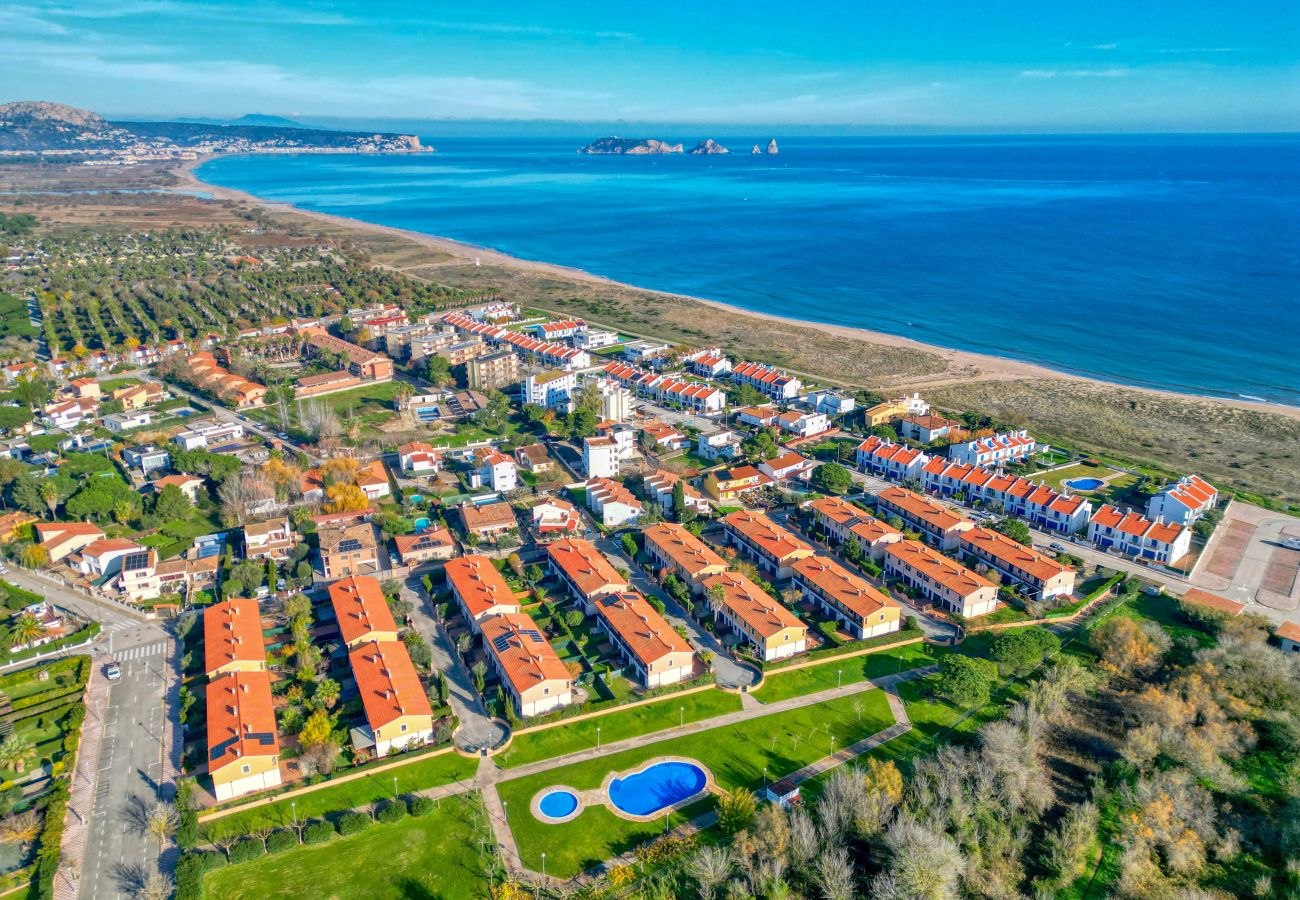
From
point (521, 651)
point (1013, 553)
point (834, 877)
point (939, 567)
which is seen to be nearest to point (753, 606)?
point (939, 567)

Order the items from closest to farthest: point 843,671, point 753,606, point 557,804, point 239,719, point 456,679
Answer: point 557,804, point 239,719, point 456,679, point 843,671, point 753,606

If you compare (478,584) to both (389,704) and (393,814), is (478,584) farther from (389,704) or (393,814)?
(393,814)

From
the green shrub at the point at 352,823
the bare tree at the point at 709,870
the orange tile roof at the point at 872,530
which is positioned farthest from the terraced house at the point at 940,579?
the green shrub at the point at 352,823

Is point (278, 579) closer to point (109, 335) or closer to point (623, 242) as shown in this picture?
point (109, 335)

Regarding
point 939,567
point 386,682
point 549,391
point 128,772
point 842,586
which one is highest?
point 549,391

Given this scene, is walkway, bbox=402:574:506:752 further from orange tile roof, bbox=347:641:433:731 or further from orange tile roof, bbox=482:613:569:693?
orange tile roof, bbox=482:613:569:693

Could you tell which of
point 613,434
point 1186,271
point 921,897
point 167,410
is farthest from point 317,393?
point 1186,271

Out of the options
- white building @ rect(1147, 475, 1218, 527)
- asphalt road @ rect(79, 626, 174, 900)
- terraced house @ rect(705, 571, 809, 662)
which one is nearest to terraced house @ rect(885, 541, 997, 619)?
terraced house @ rect(705, 571, 809, 662)

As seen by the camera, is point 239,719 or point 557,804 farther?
point 239,719
